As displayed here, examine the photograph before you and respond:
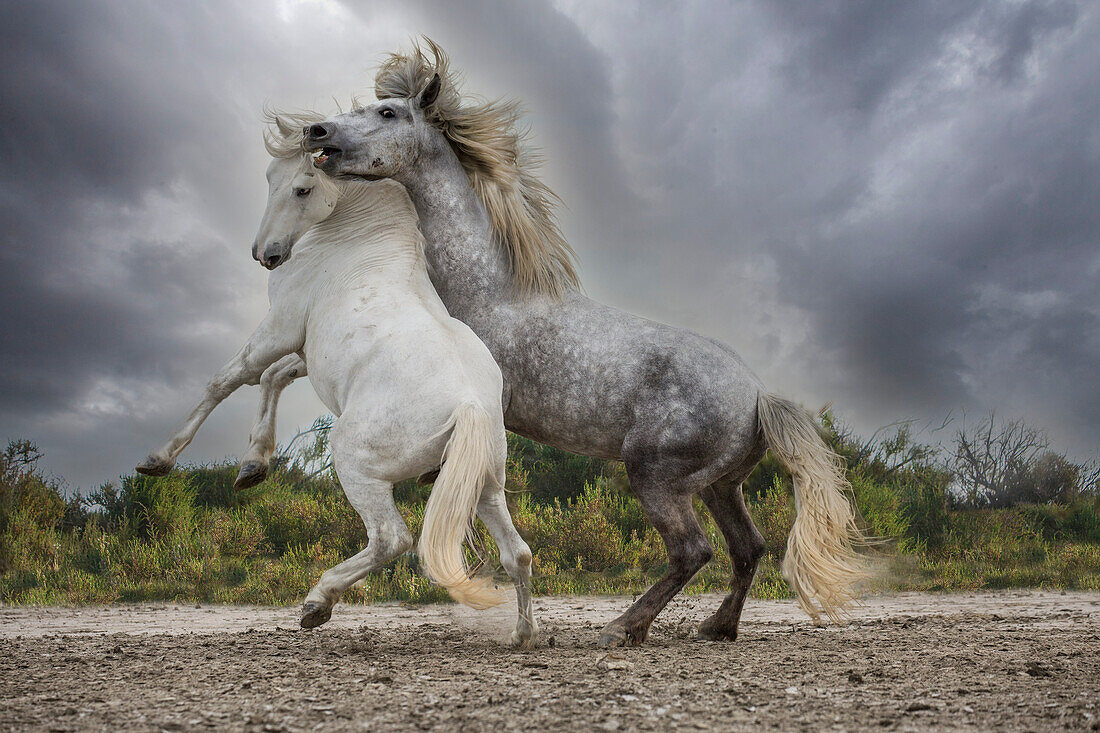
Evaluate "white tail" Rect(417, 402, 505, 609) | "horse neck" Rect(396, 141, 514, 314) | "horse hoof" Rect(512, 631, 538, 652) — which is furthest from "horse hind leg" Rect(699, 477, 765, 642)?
"white tail" Rect(417, 402, 505, 609)

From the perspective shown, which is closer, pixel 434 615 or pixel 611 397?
pixel 611 397

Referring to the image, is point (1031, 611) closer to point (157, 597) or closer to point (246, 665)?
point (246, 665)

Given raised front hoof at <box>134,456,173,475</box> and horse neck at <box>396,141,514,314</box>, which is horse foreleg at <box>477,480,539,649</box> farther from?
raised front hoof at <box>134,456,173,475</box>

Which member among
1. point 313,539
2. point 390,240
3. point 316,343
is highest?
point 390,240

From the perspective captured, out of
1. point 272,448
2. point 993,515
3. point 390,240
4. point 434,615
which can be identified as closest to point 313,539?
point 434,615

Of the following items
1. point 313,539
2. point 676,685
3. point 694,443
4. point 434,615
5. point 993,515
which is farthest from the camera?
point 993,515

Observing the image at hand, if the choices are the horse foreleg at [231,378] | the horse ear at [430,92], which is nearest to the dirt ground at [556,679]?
the horse foreleg at [231,378]

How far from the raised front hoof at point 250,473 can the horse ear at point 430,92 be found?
2393mm

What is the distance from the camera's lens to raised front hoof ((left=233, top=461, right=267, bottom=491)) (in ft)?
15.0

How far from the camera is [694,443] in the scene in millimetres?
4613

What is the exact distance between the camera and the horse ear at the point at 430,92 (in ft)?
17.1

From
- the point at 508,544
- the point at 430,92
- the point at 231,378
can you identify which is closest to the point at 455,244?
the point at 430,92

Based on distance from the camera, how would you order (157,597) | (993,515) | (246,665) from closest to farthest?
(246,665) < (157,597) < (993,515)

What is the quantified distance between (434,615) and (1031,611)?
464 centimetres
